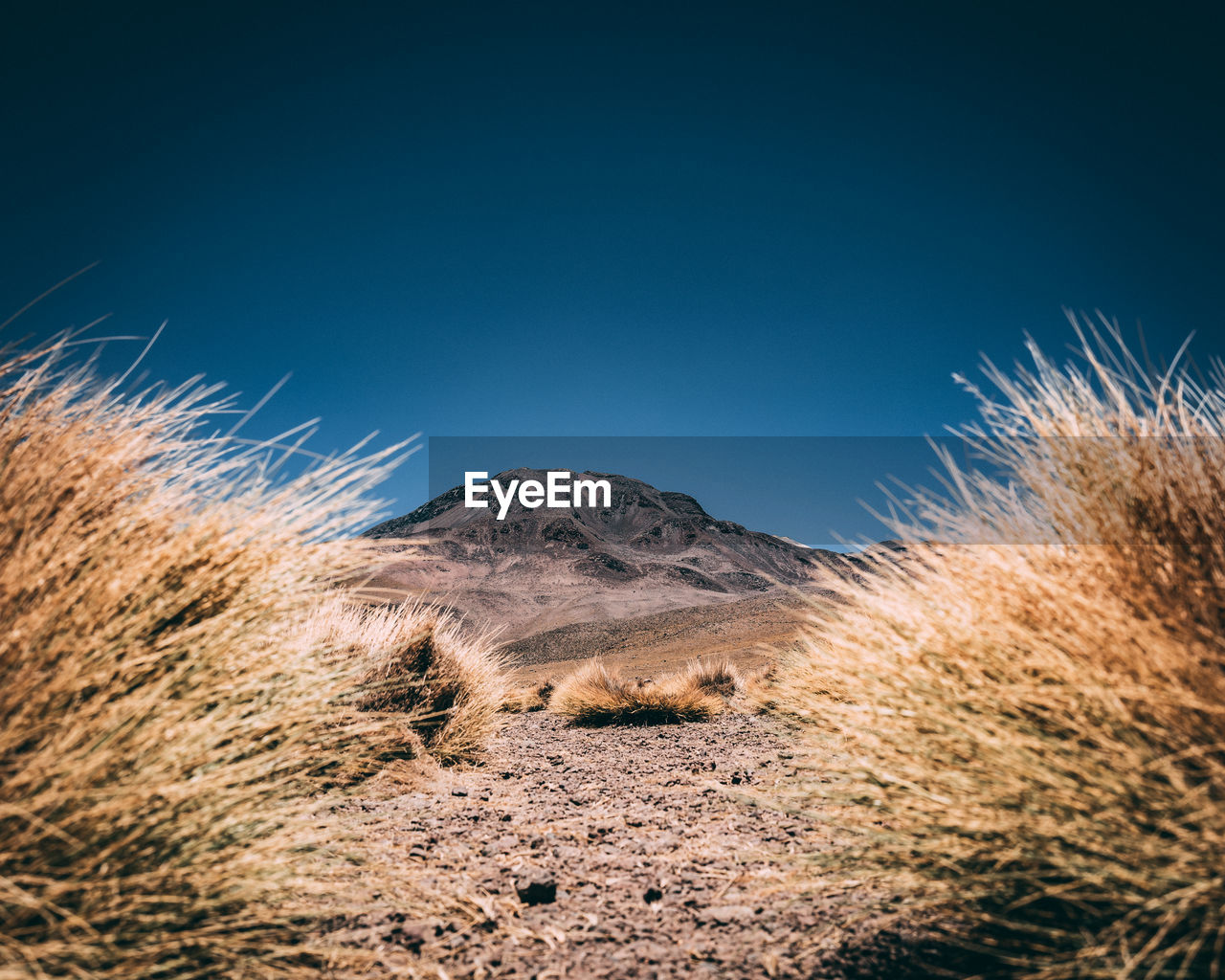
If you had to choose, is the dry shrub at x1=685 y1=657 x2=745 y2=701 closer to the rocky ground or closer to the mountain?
the rocky ground

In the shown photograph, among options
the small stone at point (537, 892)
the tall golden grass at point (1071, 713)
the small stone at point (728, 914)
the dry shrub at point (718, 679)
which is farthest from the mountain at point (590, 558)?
the tall golden grass at point (1071, 713)

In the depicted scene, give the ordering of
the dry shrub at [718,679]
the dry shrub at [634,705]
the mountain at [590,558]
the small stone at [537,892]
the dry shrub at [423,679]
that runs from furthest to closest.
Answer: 1. the mountain at [590,558]
2. the dry shrub at [718,679]
3. the dry shrub at [634,705]
4. the dry shrub at [423,679]
5. the small stone at [537,892]

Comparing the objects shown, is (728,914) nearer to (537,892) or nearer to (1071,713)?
(537,892)

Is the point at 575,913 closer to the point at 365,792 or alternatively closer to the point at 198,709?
the point at 198,709

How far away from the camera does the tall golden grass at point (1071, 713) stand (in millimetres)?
1157

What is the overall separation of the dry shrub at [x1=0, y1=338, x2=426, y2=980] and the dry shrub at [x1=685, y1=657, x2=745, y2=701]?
8.29m

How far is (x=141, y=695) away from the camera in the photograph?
54.1 inches

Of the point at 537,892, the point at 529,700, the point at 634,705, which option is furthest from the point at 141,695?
the point at 529,700

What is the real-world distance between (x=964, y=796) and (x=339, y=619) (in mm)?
4058

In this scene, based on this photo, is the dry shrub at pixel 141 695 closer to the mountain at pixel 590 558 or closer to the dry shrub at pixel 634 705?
the dry shrub at pixel 634 705

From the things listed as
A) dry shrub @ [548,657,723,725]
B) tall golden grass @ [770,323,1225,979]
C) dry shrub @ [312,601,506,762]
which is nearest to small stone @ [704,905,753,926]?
tall golden grass @ [770,323,1225,979]

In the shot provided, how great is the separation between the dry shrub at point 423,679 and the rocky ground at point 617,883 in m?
0.34

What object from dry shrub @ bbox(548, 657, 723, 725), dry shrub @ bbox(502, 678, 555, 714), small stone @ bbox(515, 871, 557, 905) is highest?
dry shrub @ bbox(502, 678, 555, 714)

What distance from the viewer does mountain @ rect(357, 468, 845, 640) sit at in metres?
66.4
